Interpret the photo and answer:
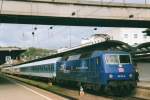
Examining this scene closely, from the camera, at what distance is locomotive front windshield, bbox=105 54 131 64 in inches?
958

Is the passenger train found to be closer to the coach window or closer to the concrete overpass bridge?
the coach window

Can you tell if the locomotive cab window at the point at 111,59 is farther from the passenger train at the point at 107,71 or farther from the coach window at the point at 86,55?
the coach window at the point at 86,55

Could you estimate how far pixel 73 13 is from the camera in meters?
36.6

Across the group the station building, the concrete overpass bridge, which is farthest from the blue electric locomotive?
the station building

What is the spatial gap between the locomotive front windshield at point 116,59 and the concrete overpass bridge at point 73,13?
12.4m

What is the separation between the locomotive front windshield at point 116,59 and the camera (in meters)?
24.3

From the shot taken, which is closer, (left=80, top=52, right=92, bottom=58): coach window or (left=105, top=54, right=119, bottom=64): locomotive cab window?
(left=105, top=54, right=119, bottom=64): locomotive cab window

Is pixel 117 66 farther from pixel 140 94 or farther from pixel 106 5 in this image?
pixel 106 5

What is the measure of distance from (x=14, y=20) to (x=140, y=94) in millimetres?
16763

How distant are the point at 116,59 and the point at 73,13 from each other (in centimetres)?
1299

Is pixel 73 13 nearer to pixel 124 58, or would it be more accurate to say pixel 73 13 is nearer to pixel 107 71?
pixel 124 58

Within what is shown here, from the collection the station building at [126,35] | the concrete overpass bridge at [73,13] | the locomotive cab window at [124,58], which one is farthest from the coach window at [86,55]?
the station building at [126,35]

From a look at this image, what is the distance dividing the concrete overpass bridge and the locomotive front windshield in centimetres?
1237

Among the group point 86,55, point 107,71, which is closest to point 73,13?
point 86,55
